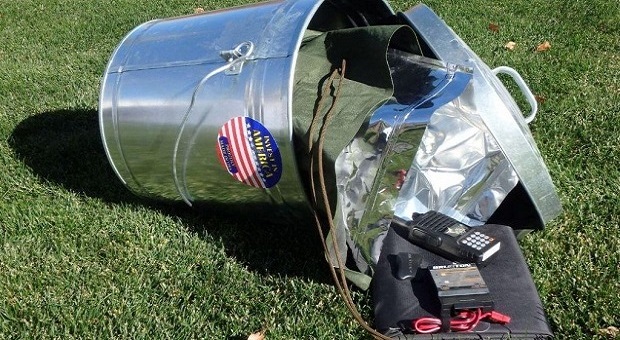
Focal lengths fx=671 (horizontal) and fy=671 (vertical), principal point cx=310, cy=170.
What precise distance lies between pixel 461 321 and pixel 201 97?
123 cm

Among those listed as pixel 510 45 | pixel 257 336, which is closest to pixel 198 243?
pixel 257 336

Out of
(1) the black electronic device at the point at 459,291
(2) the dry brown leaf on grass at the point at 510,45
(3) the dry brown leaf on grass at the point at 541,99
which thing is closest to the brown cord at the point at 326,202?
(1) the black electronic device at the point at 459,291

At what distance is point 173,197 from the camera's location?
9.52ft

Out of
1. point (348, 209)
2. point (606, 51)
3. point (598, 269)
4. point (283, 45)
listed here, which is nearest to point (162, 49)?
point (283, 45)

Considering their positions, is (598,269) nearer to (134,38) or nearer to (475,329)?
(475,329)

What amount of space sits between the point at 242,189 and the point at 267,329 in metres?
0.55

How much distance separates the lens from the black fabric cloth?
2228mm

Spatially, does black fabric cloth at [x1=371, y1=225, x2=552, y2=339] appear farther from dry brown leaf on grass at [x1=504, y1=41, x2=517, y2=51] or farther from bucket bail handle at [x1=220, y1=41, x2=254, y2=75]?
dry brown leaf on grass at [x1=504, y1=41, x2=517, y2=51]

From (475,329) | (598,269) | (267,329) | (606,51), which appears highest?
(267,329)

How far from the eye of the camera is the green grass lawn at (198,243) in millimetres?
2443

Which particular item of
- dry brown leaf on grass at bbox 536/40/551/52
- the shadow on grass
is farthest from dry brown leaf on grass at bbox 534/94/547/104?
the shadow on grass

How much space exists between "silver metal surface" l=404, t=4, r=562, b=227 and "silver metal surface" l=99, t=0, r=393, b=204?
1.91 ft

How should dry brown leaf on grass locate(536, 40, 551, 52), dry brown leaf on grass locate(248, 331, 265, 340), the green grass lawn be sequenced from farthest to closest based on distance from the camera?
dry brown leaf on grass locate(536, 40, 551, 52) < the green grass lawn < dry brown leaf on grass locate(248, 331, 265, 340)

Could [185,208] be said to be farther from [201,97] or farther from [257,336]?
[257,336]
